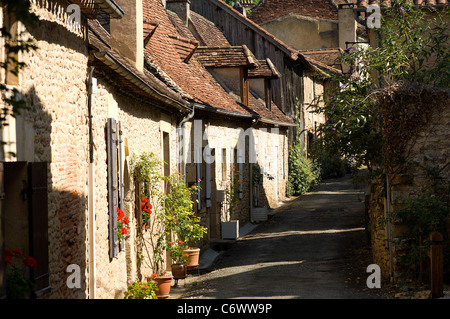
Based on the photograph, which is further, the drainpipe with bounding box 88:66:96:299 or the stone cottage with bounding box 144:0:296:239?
the stone cottage with bounding box 144:0:296:239

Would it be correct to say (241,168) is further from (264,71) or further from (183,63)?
(264,71)

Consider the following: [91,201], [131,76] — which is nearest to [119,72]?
[131,76]

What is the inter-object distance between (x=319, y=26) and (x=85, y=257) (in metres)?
27.8

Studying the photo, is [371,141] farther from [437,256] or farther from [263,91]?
[263,91]

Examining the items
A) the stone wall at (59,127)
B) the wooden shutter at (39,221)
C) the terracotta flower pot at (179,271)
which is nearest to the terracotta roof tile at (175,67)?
the terracotta flower pot at (179,271)

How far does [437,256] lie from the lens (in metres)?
8.98

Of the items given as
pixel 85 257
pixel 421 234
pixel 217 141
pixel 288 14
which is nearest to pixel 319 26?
pixel 288 14

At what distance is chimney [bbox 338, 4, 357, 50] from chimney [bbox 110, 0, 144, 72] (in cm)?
2231

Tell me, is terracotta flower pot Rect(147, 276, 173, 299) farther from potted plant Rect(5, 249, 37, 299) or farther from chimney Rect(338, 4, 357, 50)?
chimney Rect(338, 4, 357, 50)

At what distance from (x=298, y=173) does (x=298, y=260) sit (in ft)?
49.1

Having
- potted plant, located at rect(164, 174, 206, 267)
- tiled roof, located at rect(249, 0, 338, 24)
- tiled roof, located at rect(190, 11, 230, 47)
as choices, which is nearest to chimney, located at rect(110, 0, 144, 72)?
potted plant, located at rect(164, 174, 206, 267)

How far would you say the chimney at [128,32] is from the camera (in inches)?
454

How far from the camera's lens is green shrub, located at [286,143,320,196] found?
28391mm

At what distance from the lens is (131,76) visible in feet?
30.1
